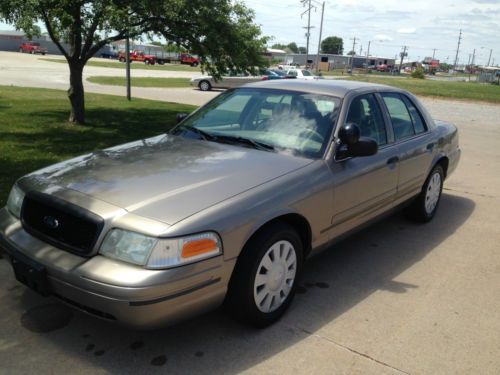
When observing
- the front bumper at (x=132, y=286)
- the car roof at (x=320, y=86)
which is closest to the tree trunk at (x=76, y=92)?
the car roof at (x=320, y=86)

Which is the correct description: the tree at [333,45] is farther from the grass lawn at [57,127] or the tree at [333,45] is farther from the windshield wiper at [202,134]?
the windshield wiper at [202,134]

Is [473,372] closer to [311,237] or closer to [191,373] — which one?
[311,237]

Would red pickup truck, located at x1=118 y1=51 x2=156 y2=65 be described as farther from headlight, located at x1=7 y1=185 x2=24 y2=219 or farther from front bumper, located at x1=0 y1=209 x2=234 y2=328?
front bumper, located at x1=0 y1=209 x2=234 y2=328

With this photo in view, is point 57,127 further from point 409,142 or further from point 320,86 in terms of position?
point 409,142

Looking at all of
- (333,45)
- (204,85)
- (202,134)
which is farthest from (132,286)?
(333,45)

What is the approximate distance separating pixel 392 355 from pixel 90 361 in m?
1.81

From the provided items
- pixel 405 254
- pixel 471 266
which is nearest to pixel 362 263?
pixel 405 254

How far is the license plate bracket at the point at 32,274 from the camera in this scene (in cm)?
277

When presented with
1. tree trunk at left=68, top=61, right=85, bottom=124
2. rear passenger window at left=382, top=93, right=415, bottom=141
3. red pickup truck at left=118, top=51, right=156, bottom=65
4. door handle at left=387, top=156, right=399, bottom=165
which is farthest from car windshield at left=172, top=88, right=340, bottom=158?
red pickup truck at left=118, top=51, right=156, bottom=65

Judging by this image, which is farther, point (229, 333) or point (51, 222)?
Answer: point (229, 333)

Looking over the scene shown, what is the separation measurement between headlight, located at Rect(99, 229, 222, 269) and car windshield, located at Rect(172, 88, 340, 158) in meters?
1.31

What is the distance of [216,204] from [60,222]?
93cm

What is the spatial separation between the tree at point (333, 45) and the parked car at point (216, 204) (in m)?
163

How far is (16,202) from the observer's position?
129 inches
